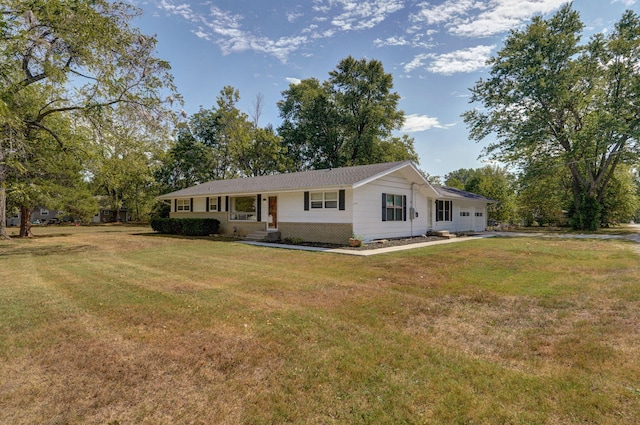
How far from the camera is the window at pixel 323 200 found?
1477cm

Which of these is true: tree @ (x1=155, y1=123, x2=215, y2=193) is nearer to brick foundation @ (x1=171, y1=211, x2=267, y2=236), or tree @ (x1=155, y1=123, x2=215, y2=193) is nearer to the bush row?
brick foundation @ (x1=171, y1=211, x2=267, y2=236)

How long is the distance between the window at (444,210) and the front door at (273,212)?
10.3 metres

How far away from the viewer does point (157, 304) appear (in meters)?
5.37

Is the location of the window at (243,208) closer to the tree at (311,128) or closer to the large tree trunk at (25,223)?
the large tree trunk at (25,223)

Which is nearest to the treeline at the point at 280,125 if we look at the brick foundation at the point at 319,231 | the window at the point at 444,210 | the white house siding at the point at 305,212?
the white house siding at the point at 305,212

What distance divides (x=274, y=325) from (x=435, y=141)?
3037 centimetres

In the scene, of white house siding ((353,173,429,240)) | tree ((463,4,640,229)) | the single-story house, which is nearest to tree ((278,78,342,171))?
tree ((463,4,640,229))

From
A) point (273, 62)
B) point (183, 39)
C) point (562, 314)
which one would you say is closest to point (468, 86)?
point (273, 62)

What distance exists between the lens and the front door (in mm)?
17328

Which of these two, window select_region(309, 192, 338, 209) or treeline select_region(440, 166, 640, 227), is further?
treeline select_region(440, 166, 640, 227)

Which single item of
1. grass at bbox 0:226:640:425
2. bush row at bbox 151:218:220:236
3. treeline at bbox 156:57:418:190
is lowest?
grass at bbox 0:226:640:425

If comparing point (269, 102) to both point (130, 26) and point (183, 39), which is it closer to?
point (183, 39)

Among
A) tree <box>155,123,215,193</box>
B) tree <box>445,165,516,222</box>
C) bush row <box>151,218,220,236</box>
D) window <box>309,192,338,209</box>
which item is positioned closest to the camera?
window <box>309,192,338,209</box>

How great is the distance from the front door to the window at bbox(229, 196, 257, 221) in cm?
130
